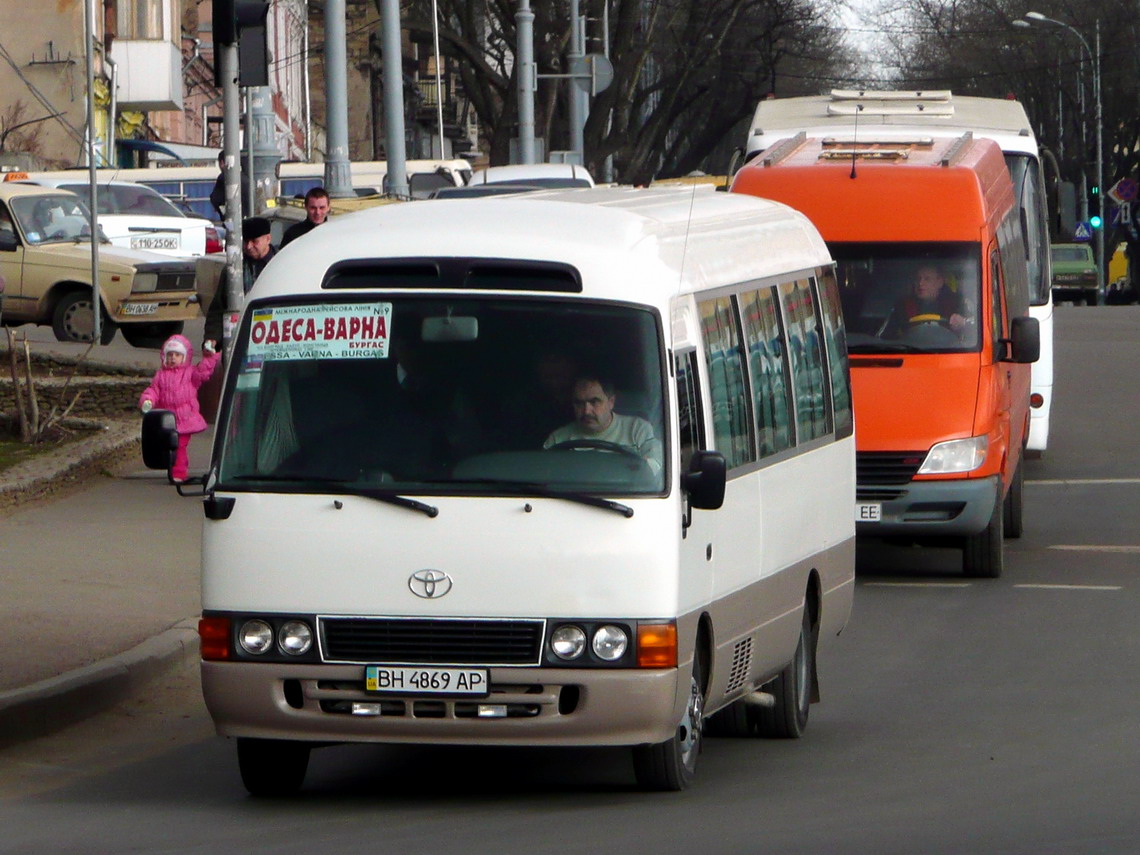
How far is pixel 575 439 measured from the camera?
23.8 ft

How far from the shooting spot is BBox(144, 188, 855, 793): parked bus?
7016 mm

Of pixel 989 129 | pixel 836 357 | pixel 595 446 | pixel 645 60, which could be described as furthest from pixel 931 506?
pixel 645 60

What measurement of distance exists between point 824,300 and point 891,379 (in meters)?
3.68

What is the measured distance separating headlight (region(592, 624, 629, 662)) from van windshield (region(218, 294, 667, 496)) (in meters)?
0.43

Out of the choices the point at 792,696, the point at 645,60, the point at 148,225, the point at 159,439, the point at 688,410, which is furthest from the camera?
the point at 645,60

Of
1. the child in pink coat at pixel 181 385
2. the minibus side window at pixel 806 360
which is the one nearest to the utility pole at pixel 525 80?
the child in pink coat at pixel 181 385

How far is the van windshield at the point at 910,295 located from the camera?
13773 mm

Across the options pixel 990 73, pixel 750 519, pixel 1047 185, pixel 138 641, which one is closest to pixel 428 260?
pixel 750 519

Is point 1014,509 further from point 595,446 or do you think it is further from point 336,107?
point 336,107

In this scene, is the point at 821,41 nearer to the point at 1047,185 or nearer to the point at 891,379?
the point at 1047,185

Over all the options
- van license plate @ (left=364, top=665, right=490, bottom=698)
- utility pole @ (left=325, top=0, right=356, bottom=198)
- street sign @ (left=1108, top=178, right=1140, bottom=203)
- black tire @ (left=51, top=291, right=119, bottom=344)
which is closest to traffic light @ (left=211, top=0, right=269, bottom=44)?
van license plate @ (left=364, top=665, right=490, bottom=698)

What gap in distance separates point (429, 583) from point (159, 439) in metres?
1.24

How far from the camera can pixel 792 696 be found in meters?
8.92

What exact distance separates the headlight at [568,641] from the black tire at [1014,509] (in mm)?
9007
